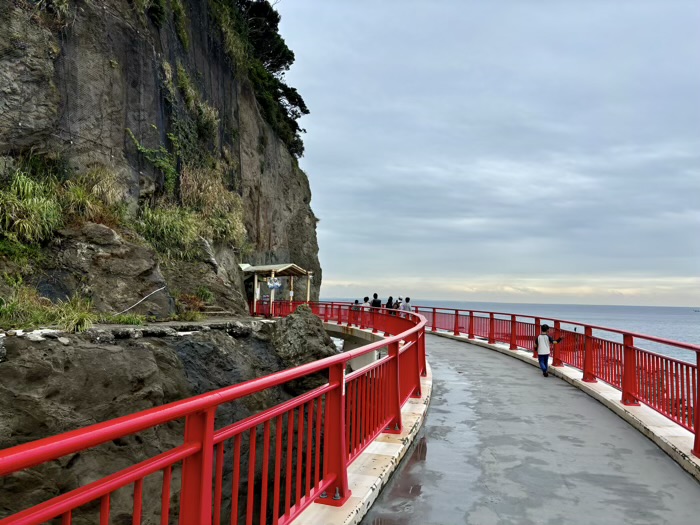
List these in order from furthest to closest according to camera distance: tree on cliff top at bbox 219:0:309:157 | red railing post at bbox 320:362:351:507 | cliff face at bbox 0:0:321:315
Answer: tree on cliff top at bbox 219:0:309:157 → cliff face at bbox 0:0:321:315 → red railing post at bbox 320:362:351:507

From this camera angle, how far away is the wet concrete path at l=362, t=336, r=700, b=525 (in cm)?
413

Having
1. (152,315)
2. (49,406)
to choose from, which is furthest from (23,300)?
(49,406)

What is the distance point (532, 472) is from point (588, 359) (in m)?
5.65

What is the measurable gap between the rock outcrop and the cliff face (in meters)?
3.21

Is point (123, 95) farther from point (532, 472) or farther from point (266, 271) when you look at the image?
point (532, 472)

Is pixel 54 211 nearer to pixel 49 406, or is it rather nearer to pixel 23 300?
pixel 23 300

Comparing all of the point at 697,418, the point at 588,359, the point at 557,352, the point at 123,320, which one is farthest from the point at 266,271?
the point at 697,418

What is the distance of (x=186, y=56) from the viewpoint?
24.4m

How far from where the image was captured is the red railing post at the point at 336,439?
3.98 m

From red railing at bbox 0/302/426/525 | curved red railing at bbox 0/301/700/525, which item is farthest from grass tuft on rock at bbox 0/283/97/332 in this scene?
curved red railing at bbox 0/301/700/525

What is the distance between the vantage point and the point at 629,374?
7.79 metres

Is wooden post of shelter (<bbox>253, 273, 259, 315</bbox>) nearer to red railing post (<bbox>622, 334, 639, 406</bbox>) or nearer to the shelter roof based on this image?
the shelter roof

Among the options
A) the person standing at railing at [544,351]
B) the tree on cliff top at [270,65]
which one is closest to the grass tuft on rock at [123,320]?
the person standing at railing at [544,351]

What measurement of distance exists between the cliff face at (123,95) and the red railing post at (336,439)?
32.6ft
